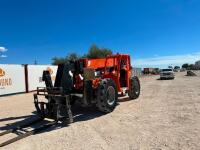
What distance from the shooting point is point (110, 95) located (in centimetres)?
1022

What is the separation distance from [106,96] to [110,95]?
0.55 meters

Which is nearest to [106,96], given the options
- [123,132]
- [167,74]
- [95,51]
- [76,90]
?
[76,90]

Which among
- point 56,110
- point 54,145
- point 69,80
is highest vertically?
point 69,80

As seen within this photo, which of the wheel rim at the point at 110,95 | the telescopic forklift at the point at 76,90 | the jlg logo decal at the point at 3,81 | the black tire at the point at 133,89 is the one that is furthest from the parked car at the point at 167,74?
the wheel rim at the point at 110,95

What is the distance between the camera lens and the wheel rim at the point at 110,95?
10077 millimetres

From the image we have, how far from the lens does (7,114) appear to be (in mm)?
11016

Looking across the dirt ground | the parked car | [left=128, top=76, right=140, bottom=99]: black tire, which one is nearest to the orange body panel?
A: [left=128, top=76, right=140, bottom=99]: black tire

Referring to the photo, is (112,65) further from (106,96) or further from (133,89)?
(133,89)

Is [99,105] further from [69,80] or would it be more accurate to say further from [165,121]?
[165,121]

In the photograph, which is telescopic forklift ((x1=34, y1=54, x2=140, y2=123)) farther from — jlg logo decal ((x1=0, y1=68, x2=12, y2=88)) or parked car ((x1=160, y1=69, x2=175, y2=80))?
parked car ((x1=160, y1=69, x2=175, y2=80))

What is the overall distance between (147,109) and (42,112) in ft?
15.0

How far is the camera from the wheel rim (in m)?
10.1

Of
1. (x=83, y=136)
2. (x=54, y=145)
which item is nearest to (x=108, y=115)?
(x=83, y=136)

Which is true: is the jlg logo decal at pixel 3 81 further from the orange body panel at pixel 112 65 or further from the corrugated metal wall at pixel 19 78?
the orange body panel at pixel 112 65
